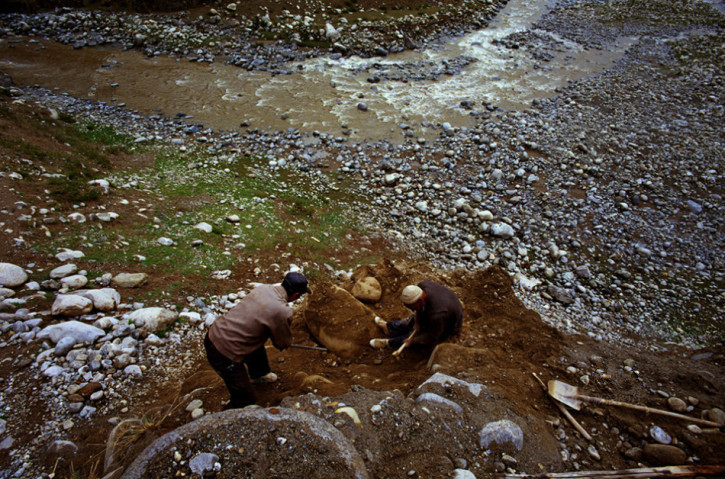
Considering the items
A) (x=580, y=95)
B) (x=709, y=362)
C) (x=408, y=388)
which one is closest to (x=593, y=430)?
(x=408, y=388)

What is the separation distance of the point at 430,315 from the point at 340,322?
1.43 meters

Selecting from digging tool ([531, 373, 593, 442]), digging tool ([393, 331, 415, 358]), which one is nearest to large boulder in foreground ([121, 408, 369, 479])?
digging tool ([393, 331, 415, 358])

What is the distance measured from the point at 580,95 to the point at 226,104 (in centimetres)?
1301

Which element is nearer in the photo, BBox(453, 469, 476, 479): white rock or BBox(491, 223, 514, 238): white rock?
BBox(453, 469, 476, 479): white rock

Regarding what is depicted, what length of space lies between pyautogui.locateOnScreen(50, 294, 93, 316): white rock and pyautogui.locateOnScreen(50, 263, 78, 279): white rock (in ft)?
1.86

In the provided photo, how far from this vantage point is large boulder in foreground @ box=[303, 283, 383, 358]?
5664 mm

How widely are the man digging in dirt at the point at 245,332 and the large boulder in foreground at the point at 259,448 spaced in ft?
1.90

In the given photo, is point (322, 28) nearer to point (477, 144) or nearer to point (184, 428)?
point (477, 144)

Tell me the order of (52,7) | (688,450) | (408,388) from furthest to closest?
1. (52,7)
2. (408,388)
3. (688,450)

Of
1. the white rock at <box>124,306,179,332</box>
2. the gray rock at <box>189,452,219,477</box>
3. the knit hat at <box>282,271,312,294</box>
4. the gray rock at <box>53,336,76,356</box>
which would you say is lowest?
the white rock at <box>124,306,179,332</box>

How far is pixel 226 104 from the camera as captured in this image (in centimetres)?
1331

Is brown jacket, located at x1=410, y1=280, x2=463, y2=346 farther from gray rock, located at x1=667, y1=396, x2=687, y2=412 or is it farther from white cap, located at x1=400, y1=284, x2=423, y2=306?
gray rock, located at x1=667, y1=396, x2=687, y2=412

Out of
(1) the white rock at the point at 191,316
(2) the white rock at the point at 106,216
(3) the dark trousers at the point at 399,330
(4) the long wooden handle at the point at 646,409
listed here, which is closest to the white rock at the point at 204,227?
(2) the white rock at the point at 106,216

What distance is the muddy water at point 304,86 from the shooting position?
12719 mm
